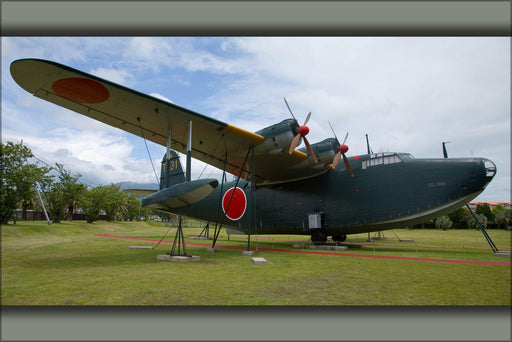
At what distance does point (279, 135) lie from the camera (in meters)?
11.3

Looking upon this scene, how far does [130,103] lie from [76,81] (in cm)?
171

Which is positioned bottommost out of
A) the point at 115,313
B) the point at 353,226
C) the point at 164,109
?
the point at 115,313

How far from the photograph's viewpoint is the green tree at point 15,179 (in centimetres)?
489

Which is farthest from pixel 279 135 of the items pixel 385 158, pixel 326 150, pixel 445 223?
pixel 445 223

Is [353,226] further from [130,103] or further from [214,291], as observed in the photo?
[130,103]

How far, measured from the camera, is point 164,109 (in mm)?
9398

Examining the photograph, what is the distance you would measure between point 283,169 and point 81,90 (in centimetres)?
900

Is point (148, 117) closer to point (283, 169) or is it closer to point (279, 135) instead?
point (279, 135)

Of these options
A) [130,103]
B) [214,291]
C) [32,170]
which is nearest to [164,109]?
[130,103]

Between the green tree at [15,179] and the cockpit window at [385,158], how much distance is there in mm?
12331

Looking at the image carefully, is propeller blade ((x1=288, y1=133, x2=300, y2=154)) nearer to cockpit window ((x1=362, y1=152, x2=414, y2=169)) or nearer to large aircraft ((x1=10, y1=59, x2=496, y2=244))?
large aircraft ((x1=10, y1=59, x2=496, y2=244))

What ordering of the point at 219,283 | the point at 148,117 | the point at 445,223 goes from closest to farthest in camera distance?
the point at 219,283 < the point at 148,117 < the point at 445,223

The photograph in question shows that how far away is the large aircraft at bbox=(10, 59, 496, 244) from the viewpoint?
345 inches

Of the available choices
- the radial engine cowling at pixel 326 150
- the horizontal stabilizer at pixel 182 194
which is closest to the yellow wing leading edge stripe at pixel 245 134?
the horizontal stabilizer at pixel 182 194
